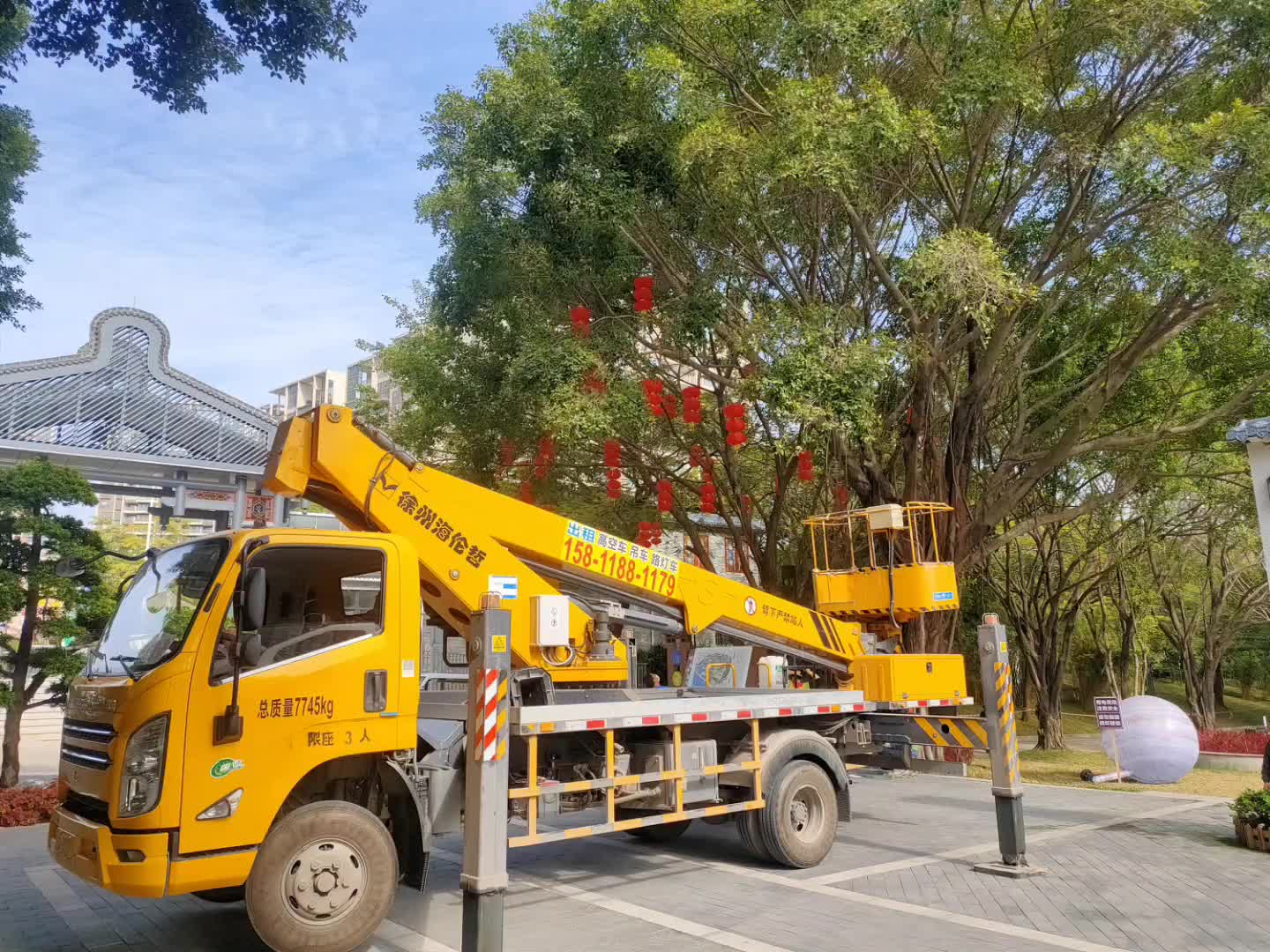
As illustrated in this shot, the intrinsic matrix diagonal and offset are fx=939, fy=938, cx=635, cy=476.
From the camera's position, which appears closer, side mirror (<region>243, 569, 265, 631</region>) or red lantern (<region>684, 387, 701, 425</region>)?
side mirror (<region>243, 569, 265, 631</region>)

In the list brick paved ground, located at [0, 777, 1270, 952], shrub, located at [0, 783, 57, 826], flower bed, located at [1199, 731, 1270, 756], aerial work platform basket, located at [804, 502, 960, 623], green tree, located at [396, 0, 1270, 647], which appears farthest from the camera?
flower bed, located at [1199, 731, 1270, 756]

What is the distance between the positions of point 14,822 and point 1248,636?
1598 inches

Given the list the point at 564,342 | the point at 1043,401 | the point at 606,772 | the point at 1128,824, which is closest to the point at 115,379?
the point at 564,342

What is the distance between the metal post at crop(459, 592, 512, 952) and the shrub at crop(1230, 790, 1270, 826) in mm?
7095

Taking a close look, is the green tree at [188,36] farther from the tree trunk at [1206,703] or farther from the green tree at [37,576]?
the tree trunk at [1206,703]

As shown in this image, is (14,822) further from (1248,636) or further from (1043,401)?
(1248,636)

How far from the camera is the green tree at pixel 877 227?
10852 millimetres

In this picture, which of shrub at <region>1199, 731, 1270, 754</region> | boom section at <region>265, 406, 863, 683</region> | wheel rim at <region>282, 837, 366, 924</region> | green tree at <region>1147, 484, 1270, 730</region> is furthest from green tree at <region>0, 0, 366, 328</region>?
green tree at <region>1147, 484, 1270, 730</region>

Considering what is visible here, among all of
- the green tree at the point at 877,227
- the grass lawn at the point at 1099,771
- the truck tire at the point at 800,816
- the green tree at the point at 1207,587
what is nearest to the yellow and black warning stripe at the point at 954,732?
the truck tire at the point at 800,816

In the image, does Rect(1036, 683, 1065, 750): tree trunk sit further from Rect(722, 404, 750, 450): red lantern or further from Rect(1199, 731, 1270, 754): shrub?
Rect(722, 404, 750, 450): red lantern

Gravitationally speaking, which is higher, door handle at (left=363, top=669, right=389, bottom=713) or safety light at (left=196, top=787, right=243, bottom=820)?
door handle at (left=363, top=669, right=389, bottom=713)

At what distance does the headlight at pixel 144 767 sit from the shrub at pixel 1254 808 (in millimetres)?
8780

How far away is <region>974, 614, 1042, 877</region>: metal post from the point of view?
7.50m

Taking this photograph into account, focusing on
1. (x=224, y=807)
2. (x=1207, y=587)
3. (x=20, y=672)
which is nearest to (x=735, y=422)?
(x=20, y=672)
